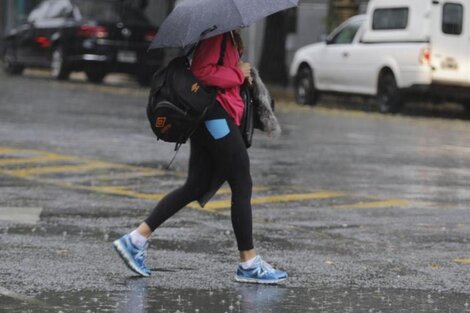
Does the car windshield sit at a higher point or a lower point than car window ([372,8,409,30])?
lower

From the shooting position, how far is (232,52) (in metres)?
7.66

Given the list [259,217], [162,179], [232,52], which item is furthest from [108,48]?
[232,52]

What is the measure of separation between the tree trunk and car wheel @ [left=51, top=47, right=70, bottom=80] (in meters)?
4.84

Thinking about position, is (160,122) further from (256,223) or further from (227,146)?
(256,223)

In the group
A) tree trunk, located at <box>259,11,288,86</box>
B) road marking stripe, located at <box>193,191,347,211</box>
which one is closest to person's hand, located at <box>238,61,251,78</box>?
road marking stripe, located at <box>193,191,347,211</box>

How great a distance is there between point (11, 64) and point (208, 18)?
2690cm

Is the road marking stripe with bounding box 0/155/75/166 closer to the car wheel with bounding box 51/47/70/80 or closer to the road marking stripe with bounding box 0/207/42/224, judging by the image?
the road marking stripe with bounding box 0/207/42/224

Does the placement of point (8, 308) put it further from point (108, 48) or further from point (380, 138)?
point (108, 48)

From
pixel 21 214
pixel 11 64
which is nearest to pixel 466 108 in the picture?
pixel 11 64

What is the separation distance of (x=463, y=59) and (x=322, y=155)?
949 centimetres

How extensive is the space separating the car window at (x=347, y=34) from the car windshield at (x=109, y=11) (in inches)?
251

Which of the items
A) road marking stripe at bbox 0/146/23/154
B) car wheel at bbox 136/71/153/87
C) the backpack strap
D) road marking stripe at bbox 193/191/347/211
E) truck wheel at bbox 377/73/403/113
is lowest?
car wheel at bbox 136/71/153/87

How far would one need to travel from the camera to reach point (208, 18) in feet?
24.7

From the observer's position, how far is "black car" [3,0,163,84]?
30.4m
